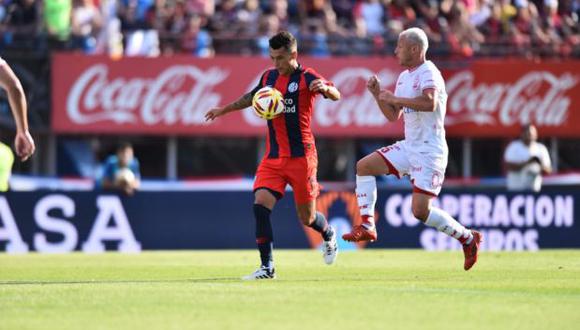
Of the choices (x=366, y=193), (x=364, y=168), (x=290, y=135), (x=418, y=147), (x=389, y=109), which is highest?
(x=389, y=109)

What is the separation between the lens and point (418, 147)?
1321cm

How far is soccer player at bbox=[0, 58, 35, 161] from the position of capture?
8984 mm

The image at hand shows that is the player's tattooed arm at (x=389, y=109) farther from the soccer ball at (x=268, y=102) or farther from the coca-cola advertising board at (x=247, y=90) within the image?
the coca-cola advertising board at (x=247, y=90)

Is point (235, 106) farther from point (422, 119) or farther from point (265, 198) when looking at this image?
point (422, 119)

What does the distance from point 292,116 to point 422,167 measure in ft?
4.82

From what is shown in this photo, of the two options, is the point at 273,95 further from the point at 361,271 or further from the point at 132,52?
the point at 132,52

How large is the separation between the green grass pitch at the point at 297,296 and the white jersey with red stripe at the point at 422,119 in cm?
137

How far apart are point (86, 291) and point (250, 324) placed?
9.15ft

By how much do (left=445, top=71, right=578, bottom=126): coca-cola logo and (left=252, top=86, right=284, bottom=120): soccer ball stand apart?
1556 cm

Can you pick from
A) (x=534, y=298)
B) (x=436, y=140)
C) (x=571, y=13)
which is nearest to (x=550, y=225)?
(x=571, y=13)

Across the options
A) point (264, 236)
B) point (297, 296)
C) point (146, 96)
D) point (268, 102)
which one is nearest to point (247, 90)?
point (146, 96)

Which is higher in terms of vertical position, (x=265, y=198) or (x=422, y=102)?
(x=422, y=102)

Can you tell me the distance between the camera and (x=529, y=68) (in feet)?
92.1

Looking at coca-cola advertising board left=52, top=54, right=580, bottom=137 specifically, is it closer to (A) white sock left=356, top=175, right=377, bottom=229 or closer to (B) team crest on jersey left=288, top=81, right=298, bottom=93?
(A) white sock left=356, top=175, right=377, bottom=229
